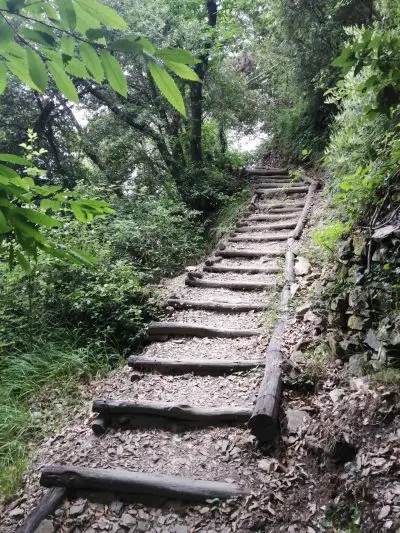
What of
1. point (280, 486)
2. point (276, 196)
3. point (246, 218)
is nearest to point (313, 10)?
point (276, 196)

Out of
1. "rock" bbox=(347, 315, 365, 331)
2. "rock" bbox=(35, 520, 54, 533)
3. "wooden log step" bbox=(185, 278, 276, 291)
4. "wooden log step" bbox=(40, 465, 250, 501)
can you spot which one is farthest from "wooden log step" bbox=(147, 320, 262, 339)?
"rock" bbox=(35, 520, 54, 533)

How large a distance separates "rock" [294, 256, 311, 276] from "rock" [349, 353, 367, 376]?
244cm

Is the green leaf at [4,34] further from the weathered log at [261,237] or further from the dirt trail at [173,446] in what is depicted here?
the weathered log at [261,237]

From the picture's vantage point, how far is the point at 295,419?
285cm

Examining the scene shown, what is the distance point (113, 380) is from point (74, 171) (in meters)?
8.79

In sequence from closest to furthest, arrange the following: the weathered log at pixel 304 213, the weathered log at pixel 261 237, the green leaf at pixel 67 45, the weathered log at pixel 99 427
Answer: the green leaf at pixel 67 45, the weathered log at pixel 99 427, the weathered log at pixel 304 213, the weathered log at pixel 261 237

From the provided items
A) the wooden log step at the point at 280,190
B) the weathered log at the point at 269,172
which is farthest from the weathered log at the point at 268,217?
the weathered log at the point at 269,172

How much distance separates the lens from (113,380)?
Answer: 418cm

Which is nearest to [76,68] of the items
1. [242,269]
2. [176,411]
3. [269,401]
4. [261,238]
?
[269,401]

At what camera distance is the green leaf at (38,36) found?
1.04m

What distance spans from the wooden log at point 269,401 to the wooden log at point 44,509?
4.82 ft

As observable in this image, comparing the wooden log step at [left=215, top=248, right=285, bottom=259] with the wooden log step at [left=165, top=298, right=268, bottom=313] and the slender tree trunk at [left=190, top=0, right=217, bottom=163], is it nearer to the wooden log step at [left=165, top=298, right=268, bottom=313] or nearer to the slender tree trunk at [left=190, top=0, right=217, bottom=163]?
the wooden log step at [left=165, top=298, right=268, bottom=313]

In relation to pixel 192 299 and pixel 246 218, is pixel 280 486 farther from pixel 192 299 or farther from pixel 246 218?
pixel 246 218

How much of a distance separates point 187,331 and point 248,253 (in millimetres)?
2874
